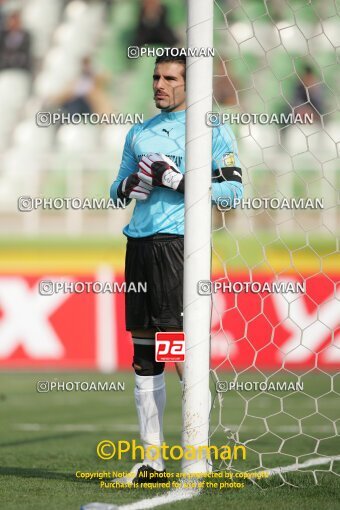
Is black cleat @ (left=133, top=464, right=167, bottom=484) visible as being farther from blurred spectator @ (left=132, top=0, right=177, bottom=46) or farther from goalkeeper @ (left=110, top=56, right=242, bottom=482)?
blurred spectator @ (left=132, top=0, right=177, bottom=46)

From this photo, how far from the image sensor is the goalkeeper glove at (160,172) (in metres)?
4.71

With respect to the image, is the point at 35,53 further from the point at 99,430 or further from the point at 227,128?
the point at 227,128

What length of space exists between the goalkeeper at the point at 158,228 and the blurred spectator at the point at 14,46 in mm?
13781

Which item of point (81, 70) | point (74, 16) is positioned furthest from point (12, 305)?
point (74, 16)

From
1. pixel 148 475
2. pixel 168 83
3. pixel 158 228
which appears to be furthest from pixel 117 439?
pixel 168 83

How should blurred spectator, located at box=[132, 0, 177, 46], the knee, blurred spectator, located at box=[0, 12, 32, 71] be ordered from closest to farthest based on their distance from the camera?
the knee → blurred spectator, located at box=[132, 0, 177, 46] → blurred spectator, located at box=[0, 12, 32, 71]

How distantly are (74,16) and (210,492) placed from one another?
16.2m

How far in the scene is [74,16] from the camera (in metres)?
19.7

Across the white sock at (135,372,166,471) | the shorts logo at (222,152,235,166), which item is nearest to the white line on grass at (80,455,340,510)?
the white sock at (135,372,166,471)

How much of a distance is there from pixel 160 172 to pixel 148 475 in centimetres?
134

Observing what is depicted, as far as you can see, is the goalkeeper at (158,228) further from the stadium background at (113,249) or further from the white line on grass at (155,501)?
the stadium background at (113,249)

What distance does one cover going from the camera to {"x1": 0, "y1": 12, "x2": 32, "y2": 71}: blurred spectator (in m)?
18.3

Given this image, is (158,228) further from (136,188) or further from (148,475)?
(148,475)

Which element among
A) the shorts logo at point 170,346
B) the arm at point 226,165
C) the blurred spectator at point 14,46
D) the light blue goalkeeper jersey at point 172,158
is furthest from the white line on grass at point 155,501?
the blurred spectator at point 14,46
